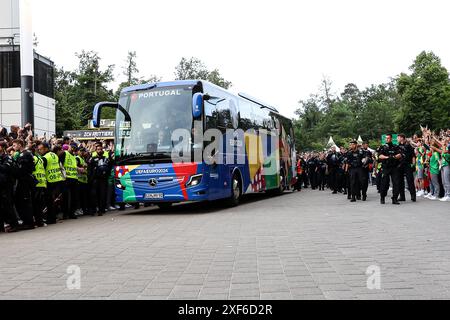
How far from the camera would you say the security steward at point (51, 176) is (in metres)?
12.4

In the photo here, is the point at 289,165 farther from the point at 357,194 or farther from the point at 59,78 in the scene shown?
the point at 59,78

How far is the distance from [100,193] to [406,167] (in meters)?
9.76

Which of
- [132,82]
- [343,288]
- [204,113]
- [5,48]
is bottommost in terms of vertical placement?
[343,288]

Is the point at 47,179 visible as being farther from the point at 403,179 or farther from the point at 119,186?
the point at 403,179

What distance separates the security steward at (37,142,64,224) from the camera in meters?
12.4

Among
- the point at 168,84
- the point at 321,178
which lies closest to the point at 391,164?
the point at 168,84

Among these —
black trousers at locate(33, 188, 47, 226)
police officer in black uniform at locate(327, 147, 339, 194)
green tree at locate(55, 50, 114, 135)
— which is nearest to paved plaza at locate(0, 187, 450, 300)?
black trousers at locate(33, 188, 47, 226)

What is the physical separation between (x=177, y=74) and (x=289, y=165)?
2141 inches

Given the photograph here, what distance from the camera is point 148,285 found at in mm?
5367

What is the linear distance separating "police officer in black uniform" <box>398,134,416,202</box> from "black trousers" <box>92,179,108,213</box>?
9.09 metres

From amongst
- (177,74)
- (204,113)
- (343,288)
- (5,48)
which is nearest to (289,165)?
(204,113)

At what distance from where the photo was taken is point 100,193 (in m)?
15.3

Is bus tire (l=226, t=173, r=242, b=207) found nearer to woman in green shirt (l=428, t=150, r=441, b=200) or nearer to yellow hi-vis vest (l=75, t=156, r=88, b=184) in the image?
yellow hi-vis vest (l=75, t=156, r=88, b=184)

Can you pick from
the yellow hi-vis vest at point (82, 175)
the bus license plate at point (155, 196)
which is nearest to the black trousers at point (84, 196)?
the yellow hi-vis vest at point (82, 175)
